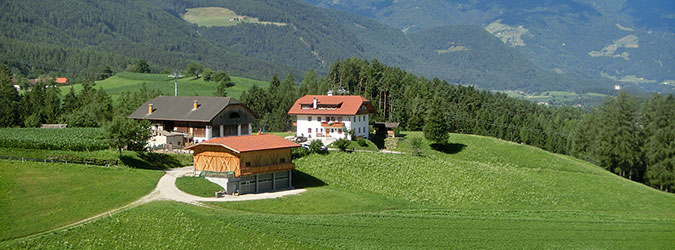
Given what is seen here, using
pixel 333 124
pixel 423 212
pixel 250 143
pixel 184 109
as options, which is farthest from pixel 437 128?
pixel 184 109

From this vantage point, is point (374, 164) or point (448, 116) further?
point (448, 116)

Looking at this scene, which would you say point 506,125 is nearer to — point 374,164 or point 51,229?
point 374,164

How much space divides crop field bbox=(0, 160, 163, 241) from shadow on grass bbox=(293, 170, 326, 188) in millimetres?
13824

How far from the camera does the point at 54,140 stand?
67625 mm

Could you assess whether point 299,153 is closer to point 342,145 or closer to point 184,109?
point 342,145

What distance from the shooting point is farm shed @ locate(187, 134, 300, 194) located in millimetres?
59406

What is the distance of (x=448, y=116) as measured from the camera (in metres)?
121

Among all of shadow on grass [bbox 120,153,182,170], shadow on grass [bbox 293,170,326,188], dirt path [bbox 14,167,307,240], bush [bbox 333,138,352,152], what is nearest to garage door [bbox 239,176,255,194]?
dirt path [bbox 14,167,307,240]

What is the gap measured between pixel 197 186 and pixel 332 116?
36129mm

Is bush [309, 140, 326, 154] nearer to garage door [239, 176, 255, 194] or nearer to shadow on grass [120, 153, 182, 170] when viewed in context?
shadow on grass [120, 153, 182, 170]

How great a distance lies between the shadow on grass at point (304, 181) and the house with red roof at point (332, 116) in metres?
21.0

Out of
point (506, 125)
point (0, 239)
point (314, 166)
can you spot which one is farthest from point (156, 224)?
point (506, 125)

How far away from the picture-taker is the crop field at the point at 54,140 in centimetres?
6412

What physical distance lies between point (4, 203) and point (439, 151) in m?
55.9
